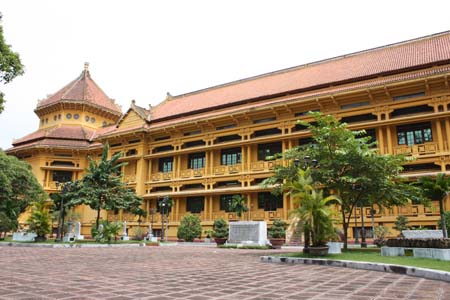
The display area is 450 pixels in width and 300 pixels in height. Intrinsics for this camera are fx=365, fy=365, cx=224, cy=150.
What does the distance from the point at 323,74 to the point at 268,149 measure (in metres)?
7.89

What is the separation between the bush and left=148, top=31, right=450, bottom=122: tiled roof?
16861mm

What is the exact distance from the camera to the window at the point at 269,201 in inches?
1137

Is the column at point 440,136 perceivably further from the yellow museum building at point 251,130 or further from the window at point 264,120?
the window at point 264,120

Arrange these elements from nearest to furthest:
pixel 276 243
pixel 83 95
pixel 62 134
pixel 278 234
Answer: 1. pixel 276 243
2. pixel 278 234
3. pixel 62 134
4. pixel 83 95

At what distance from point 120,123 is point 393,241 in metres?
31.0

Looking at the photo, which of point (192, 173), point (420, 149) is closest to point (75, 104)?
point (192, 173)

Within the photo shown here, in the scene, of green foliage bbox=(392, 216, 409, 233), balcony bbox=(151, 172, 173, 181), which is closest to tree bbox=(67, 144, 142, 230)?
balcony bbox=(151, 172, 173, 181)

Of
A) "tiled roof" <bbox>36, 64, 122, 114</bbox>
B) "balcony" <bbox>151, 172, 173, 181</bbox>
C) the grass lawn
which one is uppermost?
"tiled roof" <bbox>36, 64, 122, 114</bbox>

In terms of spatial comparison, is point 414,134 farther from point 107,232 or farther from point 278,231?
point 107,232

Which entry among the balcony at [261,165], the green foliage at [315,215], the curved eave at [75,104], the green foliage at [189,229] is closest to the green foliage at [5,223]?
the green foliage at [189,229]

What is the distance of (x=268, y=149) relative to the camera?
99.7ft

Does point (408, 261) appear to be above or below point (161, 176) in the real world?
below

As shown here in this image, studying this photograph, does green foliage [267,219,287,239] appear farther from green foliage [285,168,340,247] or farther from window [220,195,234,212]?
green foliage [285,168,340,247]

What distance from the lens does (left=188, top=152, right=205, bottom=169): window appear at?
111 ft
